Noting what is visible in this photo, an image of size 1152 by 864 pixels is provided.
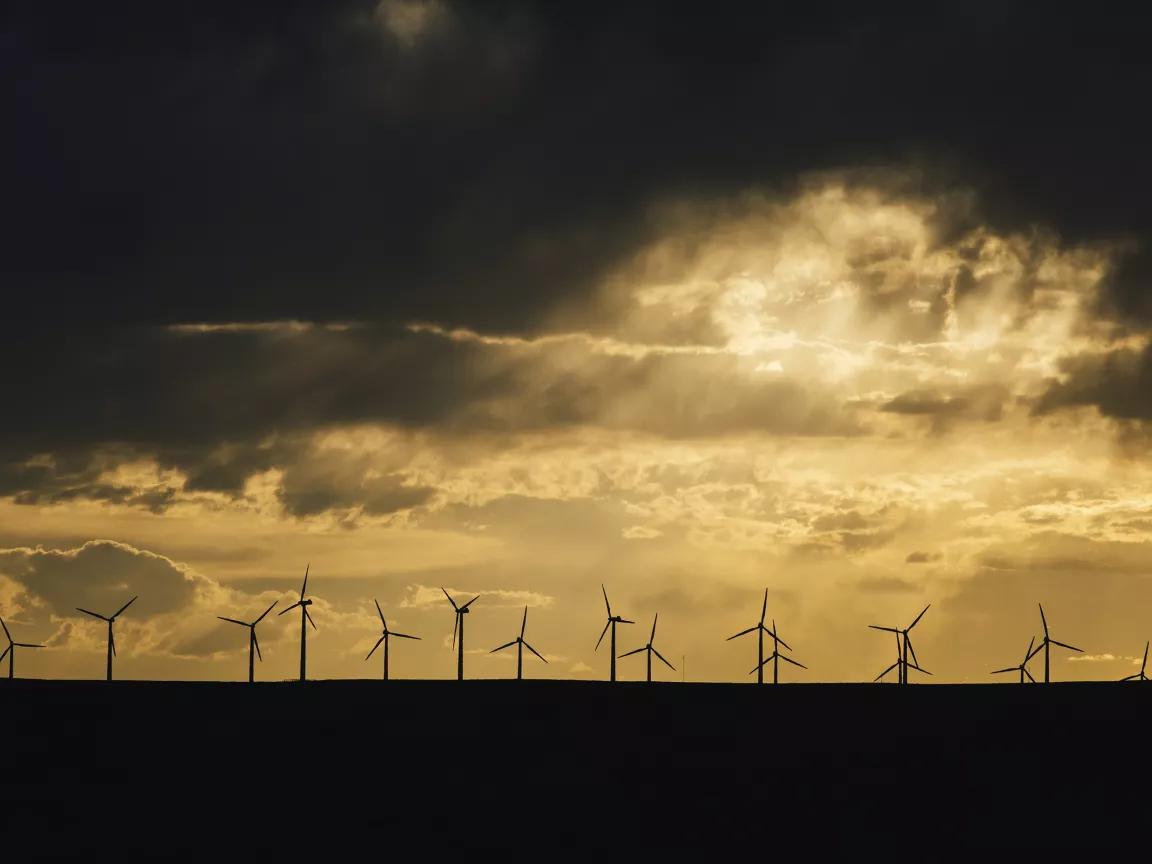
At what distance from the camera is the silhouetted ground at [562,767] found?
14362 centimetres

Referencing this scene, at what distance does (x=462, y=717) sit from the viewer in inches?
6732

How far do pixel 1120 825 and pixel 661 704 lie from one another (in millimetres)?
50697

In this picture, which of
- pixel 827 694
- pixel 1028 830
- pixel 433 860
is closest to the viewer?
pixel 433 860

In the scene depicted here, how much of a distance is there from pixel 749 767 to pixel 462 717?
103 feet

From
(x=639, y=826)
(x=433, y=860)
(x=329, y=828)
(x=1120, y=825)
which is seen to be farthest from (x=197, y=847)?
(x=1120, y=825)

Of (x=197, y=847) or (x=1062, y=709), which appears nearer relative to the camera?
(x=197, y=847)

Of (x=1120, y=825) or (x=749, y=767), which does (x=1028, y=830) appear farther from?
(x=749, y=767)

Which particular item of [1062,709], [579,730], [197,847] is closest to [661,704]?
[579,730]

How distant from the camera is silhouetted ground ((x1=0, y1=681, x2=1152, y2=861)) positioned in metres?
144

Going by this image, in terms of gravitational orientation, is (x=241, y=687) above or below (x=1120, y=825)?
above

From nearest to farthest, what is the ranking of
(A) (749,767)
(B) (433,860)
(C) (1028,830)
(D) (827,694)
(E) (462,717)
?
(B) (433,860)
(C) (1028,830)
(A) (749,767)
(E) (462,717)
(D) (827,694)

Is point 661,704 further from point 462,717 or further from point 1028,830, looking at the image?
point 1028,830

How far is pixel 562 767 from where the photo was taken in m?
158

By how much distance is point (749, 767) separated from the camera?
158 meters
